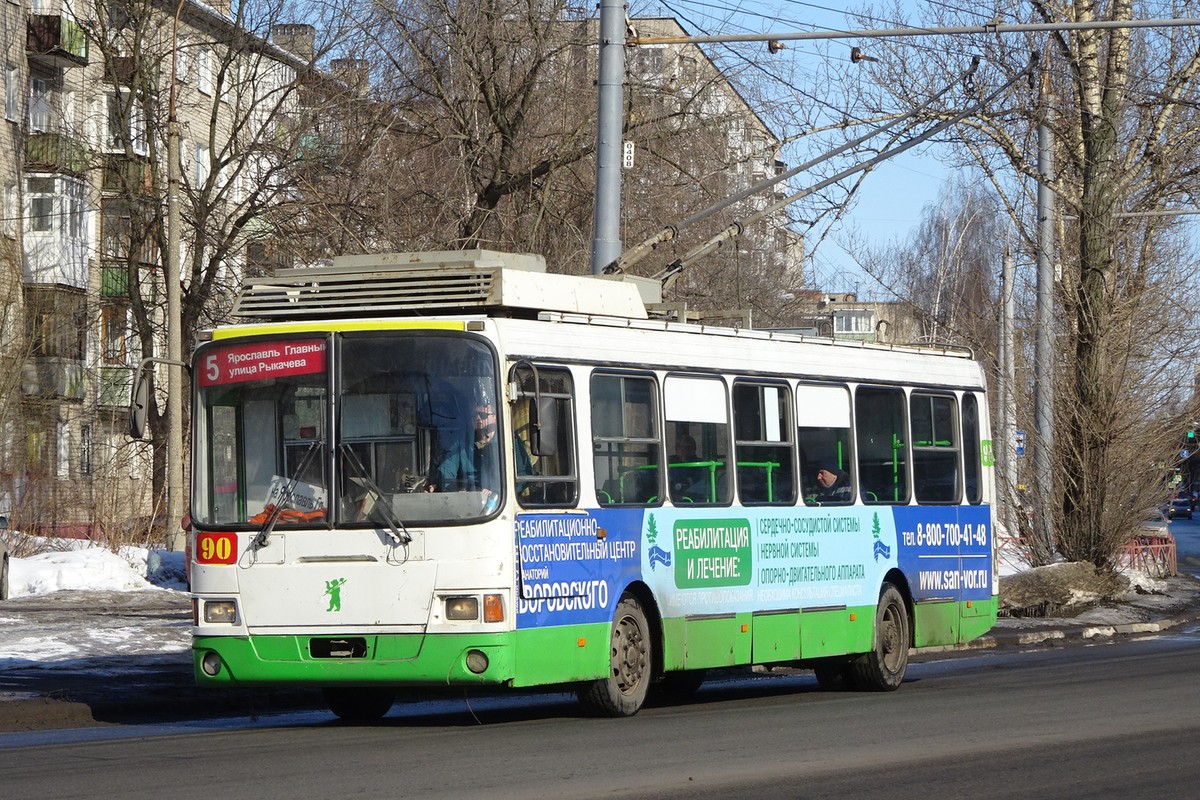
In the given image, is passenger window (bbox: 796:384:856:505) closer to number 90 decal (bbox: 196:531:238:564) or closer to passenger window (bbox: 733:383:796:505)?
passenger window (bbox: 733:383:796:505)

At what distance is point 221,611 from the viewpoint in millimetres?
12258

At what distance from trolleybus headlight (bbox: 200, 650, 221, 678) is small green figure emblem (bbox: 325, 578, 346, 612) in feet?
2.83

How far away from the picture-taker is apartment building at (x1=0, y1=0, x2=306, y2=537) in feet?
108

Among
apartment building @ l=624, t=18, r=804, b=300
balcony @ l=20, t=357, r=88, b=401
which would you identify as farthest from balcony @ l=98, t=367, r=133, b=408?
apartment building @ l=624, t=18, r=804, b=300

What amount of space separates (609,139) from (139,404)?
6.17 meters

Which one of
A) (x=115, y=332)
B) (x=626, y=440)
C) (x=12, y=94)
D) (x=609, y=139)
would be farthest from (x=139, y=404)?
(x=12, y=94)

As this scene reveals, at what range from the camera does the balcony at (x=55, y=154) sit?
39.3m

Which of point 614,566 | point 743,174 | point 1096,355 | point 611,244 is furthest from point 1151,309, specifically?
point 614,566

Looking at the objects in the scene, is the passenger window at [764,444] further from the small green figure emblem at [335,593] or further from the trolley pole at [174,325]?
the trolley pole at [174,325]

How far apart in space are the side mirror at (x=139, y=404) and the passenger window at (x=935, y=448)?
22.3 feet

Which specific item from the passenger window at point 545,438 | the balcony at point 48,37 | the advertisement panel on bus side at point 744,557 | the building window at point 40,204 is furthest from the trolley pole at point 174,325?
the balcony at point 48,37

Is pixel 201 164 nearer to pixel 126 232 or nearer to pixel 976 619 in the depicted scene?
pixel 126 232

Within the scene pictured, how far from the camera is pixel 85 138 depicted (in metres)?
39.9

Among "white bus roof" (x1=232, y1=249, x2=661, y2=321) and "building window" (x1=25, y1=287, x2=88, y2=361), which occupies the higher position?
"building window" (x1=25, y1=287, x2=88, y2=361)
